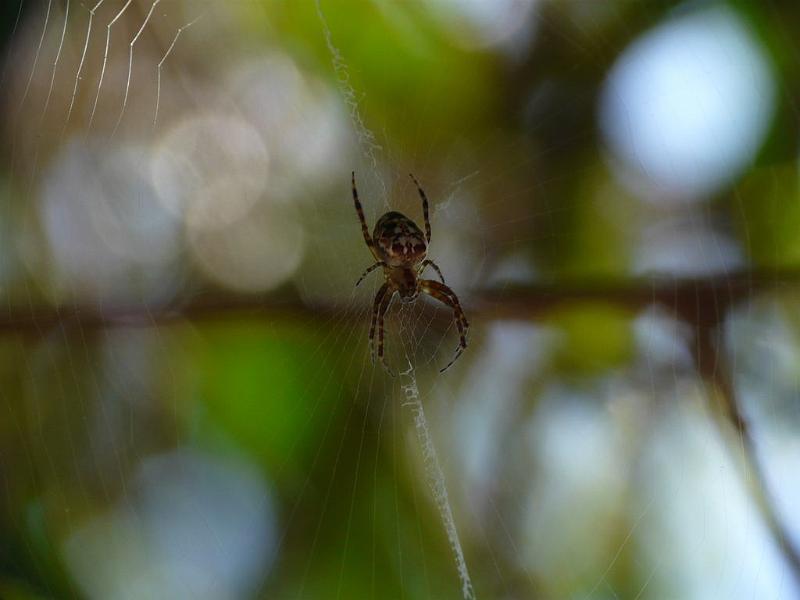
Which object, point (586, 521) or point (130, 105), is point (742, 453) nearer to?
point (586, 521)

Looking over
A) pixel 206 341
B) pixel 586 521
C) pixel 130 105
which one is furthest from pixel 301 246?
pixel 586 521

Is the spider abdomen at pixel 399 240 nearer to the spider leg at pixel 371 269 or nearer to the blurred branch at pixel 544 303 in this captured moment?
the spider leg at pixel 371 269

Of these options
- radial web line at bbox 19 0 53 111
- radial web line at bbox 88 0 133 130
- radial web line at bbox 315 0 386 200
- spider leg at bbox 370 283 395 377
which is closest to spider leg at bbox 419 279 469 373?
spider leg at bbox 370 283 395 377

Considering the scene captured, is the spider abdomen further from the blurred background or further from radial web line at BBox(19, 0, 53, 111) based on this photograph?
radial web line at BBox(19, 0, 53, 111)

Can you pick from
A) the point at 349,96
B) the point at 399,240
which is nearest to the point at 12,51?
the point at 349,96

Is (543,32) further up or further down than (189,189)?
Answer: further up

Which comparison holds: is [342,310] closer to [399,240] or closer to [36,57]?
[399,240]
